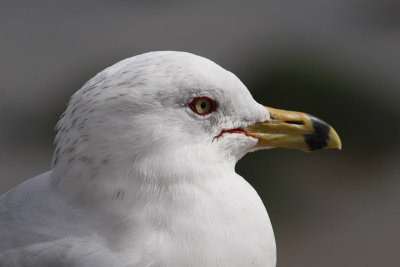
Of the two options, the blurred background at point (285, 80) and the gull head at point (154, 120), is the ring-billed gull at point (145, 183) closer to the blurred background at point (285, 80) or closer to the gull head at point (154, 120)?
the gull head at point (154, 120)

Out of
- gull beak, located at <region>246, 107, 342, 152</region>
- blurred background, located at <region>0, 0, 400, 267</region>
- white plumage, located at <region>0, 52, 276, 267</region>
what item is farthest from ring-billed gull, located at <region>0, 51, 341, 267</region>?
blurred background, located at <region>0, 0, 400, 267</region>

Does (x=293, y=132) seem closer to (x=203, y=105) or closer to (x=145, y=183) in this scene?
(x=203, y=105)

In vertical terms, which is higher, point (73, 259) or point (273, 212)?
point (73, 259)

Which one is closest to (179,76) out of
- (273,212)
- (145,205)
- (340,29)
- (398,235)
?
(145,205)

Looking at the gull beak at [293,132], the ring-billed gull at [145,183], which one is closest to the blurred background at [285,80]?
the gull beak at [293,132]

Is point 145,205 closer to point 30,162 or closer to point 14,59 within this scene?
point 30,162

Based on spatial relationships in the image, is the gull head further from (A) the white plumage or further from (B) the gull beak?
(B) the gull beak
